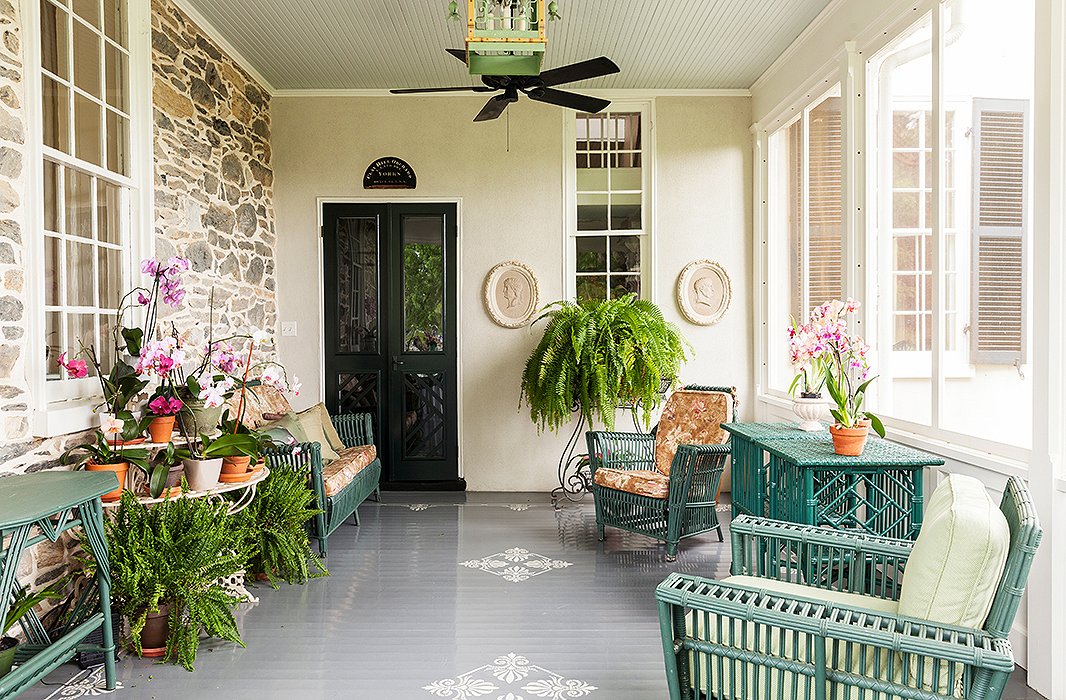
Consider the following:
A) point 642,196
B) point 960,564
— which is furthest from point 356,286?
point 960,564

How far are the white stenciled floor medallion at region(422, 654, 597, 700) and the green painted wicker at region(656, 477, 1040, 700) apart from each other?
85 cm

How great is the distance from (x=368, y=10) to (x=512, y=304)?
2.45 metres

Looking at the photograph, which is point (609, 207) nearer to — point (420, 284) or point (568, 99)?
point (420, 284)

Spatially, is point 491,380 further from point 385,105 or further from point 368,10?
point 368,10

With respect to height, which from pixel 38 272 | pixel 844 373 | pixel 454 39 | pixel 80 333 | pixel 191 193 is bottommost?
pixel 844 373

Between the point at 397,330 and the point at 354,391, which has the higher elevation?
the point at 397,330

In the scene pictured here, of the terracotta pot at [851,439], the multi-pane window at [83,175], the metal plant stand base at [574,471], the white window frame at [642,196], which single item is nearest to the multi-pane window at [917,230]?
the terracotta pot at [851,439]

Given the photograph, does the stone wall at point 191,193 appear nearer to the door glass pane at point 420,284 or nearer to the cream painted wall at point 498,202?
the cream painted wall at point 498,202

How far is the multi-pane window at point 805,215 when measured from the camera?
4621 millimetres

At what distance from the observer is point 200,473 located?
332cm

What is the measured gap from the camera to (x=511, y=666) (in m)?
2.96

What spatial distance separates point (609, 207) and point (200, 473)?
3933mm

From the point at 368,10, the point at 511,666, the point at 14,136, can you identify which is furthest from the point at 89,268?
the point at 511,666

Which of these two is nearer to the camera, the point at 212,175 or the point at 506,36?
the point at 506,36
